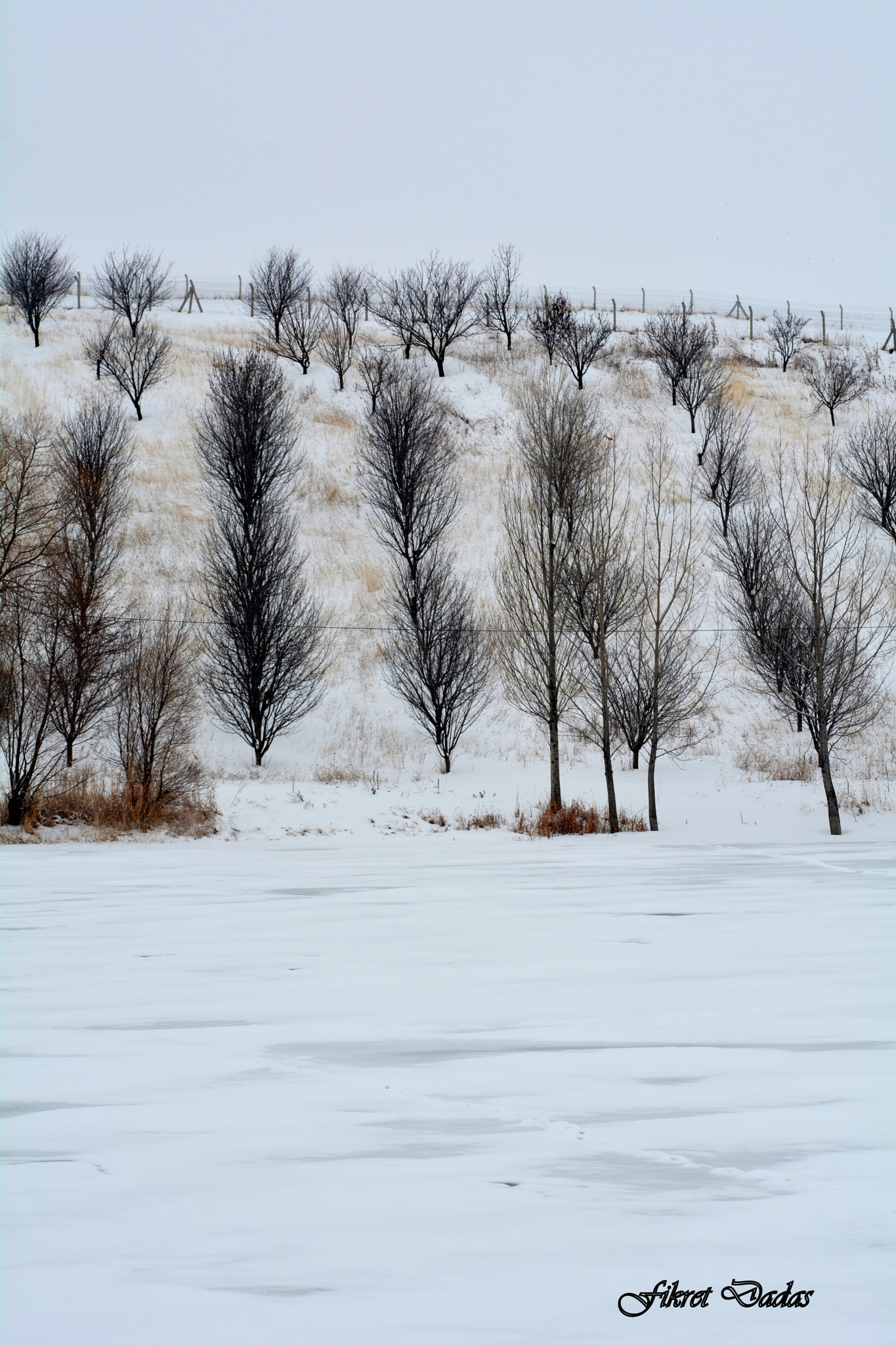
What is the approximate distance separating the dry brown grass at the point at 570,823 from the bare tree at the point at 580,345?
31.1m

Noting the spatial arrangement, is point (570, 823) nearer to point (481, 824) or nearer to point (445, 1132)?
point (481, 824)

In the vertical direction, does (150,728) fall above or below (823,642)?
below

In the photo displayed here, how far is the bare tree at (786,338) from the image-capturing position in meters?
50.4

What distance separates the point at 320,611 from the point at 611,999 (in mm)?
26784

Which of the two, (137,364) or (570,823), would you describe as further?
(137,364)

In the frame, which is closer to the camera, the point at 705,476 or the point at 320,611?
the point at 320,611

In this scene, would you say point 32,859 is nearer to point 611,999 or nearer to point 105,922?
point 105,922

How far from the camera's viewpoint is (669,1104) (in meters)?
2.75

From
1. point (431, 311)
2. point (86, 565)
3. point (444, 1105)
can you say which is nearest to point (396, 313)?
point (431, 311)

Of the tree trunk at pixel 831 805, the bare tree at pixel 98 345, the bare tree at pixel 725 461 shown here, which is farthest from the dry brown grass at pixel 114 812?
the bare tree at pixel 98 345

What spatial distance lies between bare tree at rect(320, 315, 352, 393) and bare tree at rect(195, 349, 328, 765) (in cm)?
1630

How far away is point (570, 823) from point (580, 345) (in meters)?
35.6

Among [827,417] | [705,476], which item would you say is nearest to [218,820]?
[705,476]

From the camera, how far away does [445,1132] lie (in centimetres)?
257
